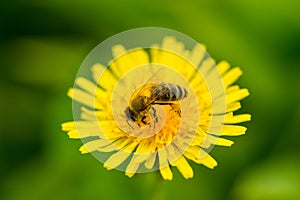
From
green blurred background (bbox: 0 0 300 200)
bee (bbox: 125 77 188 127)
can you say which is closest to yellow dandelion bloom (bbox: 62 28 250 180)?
bee (bbox: 125 77 188 127)

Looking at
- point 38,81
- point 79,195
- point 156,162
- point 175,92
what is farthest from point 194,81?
point 38,81

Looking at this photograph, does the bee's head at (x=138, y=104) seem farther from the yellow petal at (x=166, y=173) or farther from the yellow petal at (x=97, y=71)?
the yellow petal at (x=97, y=71)

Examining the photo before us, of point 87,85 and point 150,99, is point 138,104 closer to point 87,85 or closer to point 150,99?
point 150,99

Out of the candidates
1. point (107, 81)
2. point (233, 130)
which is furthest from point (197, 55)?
point (233, 130)

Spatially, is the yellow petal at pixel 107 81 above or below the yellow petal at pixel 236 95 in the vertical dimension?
above

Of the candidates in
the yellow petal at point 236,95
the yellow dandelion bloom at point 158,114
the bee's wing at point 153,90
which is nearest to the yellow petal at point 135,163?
the yellow dandelion bloom at point 158,114
